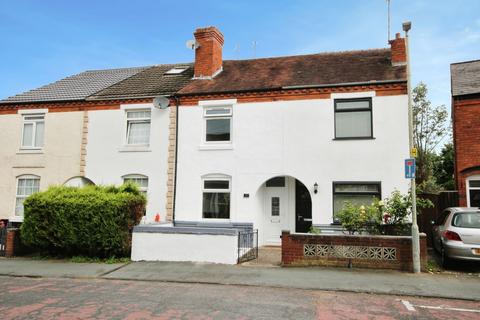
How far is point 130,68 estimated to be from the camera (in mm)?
20812

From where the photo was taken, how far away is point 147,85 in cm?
1723

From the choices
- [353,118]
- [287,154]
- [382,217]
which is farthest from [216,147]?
[382,217]

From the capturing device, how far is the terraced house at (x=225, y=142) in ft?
43.8

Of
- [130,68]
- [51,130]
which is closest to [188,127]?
[51,130]

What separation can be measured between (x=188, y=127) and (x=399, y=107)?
748cm

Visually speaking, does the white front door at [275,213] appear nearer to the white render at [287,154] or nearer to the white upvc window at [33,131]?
the white render at [287,154]

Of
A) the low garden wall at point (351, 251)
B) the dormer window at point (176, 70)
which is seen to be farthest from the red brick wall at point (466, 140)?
the dormer window at point (176, 70)

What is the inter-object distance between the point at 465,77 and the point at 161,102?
1254 cm

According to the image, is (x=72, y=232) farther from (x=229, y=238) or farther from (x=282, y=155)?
(x=282, y=155)

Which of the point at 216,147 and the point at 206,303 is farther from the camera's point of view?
the point at 216,147

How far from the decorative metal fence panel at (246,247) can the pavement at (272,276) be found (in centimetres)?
97

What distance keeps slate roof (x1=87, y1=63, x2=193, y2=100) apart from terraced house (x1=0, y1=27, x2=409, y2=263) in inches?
4.3

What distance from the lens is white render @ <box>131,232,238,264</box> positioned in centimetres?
1109

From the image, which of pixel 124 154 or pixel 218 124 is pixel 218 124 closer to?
pixel 218 124
